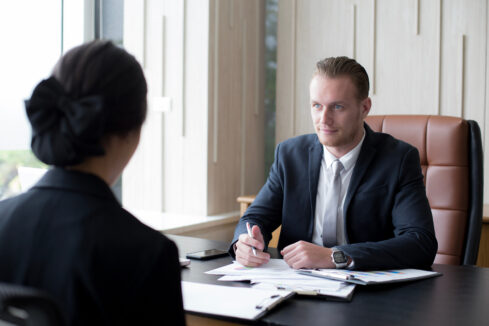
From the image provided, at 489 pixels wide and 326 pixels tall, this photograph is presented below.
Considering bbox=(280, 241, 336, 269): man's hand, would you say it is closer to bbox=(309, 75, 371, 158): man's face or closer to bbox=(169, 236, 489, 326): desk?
bbox=(169, 236, 489, 326): desk

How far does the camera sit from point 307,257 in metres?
1.47

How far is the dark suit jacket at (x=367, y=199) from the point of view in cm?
174

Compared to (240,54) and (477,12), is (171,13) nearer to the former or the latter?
(240,54)

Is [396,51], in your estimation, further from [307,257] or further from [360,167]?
[307,257]

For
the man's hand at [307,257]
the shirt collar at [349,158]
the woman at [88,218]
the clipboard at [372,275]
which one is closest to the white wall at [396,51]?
the shirt collar at [349,158]

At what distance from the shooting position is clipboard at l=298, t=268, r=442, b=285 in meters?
1.33

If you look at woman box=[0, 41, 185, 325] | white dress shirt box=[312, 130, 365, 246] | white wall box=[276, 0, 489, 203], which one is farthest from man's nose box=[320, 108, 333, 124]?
white wall box=[276, 0, 489, 203]

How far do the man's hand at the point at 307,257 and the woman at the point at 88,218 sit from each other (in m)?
0.71

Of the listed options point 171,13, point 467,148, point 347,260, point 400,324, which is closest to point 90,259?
point 400,324

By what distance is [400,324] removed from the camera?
3.39 feet

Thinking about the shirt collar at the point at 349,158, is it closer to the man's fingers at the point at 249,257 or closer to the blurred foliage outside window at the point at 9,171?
the man's fingers at the point at 249,257

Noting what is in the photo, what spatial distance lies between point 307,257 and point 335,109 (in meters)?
0.68

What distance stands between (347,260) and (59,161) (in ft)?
3.17

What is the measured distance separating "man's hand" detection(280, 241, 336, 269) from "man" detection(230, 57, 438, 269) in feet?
0.96
